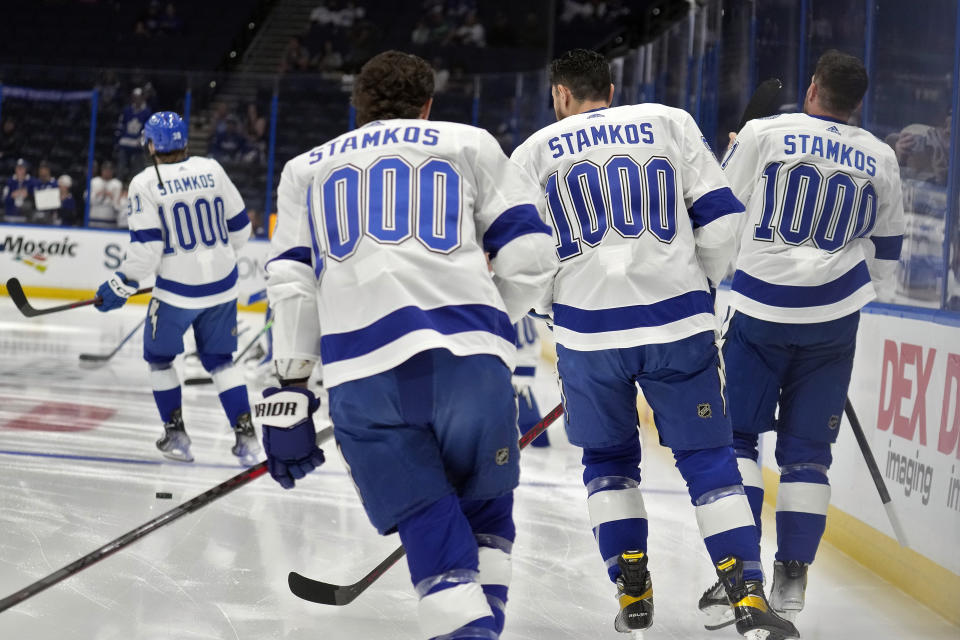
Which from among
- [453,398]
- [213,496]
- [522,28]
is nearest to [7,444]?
[213,496]

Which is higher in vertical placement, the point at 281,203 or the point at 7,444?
the point at 281,203

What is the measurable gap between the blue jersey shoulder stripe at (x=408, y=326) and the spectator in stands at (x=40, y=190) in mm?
9099

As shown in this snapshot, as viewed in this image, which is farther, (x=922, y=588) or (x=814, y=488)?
(x=922, y=588)

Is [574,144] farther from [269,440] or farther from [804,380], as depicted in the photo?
[269,440]

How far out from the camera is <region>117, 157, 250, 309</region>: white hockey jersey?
13.1ft

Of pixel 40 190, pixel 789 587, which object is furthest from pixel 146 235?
pixel 40 190

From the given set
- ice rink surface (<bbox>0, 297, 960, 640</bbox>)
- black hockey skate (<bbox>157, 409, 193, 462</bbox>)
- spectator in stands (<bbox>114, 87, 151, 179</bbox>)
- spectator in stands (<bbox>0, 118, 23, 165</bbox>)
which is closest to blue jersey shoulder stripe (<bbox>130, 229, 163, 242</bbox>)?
black hockey skate (<bbox>157, 409, 193, 462</bbox>)

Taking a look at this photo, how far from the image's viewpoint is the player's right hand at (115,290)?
405 centimetres

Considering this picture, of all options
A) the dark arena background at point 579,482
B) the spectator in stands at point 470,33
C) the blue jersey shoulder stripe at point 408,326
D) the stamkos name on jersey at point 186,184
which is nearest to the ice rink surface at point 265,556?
the dark arena background at point 579,482

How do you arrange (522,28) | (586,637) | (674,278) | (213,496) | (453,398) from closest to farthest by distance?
(453,398), (213,496), (674,278), (586,637), (522,28)

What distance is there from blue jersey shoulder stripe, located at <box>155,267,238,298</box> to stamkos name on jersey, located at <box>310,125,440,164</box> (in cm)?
244

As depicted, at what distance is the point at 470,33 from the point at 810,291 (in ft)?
38.4

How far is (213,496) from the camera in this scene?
2051 mm

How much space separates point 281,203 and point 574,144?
771mm
